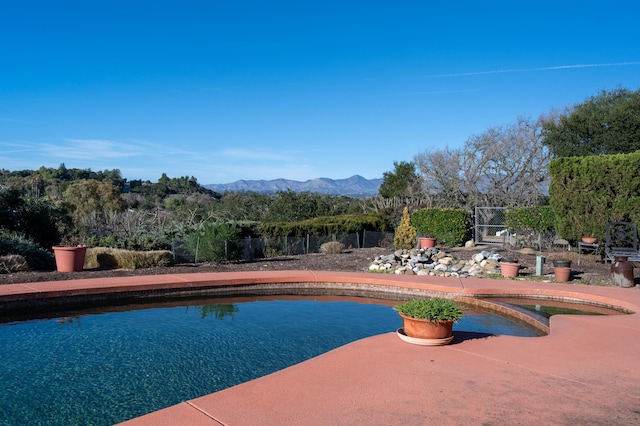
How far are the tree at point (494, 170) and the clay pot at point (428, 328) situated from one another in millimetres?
21811

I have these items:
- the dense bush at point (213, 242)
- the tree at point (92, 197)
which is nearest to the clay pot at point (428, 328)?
the dense bush at point (213, 242)

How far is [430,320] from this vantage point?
5.28m

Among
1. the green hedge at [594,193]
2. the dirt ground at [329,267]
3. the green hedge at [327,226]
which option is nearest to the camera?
the dirt ground at [329,267]

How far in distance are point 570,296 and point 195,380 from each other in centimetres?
724

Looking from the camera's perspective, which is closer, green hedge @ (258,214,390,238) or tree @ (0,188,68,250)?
tree @ (0,188,68,250)

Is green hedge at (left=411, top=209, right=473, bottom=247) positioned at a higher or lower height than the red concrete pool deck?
higher

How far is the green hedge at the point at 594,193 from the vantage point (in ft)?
42.7

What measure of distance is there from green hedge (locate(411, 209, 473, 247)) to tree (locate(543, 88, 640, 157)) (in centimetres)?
908

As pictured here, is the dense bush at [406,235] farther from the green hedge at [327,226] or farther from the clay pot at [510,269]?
the clay pot at [510,269]

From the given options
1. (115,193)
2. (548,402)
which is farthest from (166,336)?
(115,193)

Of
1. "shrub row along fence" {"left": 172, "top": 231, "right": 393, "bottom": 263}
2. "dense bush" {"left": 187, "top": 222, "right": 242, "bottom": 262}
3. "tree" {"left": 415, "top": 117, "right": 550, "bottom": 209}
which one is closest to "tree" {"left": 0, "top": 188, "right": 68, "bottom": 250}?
"shrub row along fence" {"left": 172, "top": 231, "right": 393, "bottom": 263}

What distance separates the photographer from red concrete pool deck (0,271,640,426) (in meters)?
3.47

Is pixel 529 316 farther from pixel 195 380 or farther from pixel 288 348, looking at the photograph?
pixel 195 380

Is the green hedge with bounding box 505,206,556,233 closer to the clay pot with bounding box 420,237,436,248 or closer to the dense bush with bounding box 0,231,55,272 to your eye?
the clay pot with bounding box 420,237,436,248
